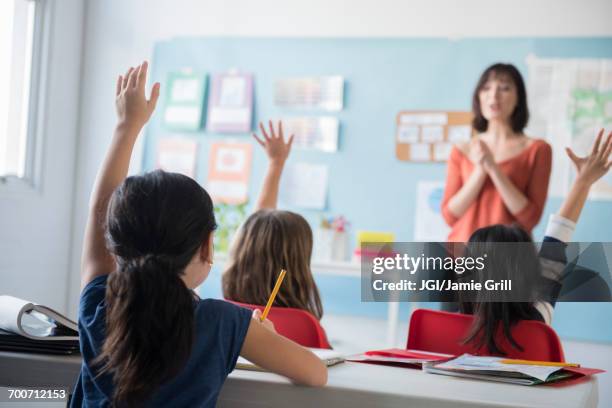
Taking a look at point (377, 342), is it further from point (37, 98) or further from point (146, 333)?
point (146, 333)

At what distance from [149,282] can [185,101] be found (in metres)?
3.53

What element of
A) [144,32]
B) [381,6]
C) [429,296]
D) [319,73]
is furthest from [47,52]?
[429,296]

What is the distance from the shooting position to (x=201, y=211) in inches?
46.0

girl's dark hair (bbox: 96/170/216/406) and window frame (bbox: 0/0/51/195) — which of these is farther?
window frame (bbox: 0/0/51/195)

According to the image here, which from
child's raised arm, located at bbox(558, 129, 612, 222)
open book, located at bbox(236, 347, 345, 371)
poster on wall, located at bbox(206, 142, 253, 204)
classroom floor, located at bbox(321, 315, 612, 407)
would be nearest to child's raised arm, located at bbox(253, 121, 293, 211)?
child's raised arm, located at bbox(558, 129, 612, 222)

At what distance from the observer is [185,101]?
14.9 feet

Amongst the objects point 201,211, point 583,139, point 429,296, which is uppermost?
point 583,139

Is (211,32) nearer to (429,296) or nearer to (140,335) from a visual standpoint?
(429,296)

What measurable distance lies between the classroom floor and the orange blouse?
71cm

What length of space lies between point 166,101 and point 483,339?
311 centimetres

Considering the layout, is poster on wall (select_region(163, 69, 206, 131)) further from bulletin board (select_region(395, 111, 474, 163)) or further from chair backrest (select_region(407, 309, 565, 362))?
chair backrest (select_region(407, 309, 565, 362))

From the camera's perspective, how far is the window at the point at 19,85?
14.1 feet

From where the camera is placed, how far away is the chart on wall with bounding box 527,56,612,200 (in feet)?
12.6

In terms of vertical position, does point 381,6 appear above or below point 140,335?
above
